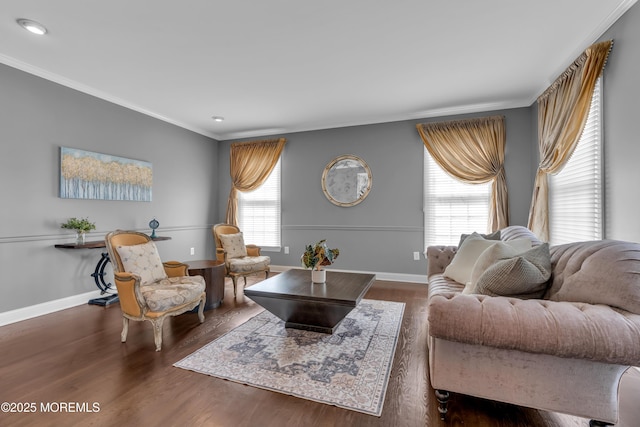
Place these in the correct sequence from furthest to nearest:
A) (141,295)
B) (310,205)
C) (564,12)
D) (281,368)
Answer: (310,205) < (141,295) < (564,12) < (281,368)

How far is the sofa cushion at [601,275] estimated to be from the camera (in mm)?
1314

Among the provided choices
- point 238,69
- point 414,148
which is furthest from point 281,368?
point 414,148

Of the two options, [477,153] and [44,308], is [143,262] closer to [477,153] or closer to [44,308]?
[44,308]

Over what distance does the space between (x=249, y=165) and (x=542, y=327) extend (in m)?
4.96

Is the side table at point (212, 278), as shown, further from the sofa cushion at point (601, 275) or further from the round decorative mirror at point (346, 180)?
the sofa cushion at point (601, 275)

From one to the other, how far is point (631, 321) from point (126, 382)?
2.74m

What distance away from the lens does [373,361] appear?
215 cm

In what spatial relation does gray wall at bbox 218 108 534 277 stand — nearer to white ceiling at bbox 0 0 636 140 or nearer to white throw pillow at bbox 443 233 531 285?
white ceiling at bbox 0 0 636 140

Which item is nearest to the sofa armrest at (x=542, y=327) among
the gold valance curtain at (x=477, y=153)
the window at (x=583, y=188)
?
the window at (x=583, y=188)

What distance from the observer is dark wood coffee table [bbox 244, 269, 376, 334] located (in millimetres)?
2322

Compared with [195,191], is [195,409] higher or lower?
lower

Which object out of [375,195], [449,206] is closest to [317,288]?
[375,195]

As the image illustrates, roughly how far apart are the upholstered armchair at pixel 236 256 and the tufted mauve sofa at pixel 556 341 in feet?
9.38

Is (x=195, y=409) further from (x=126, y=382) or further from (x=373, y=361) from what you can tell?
(x=373, y=361)
